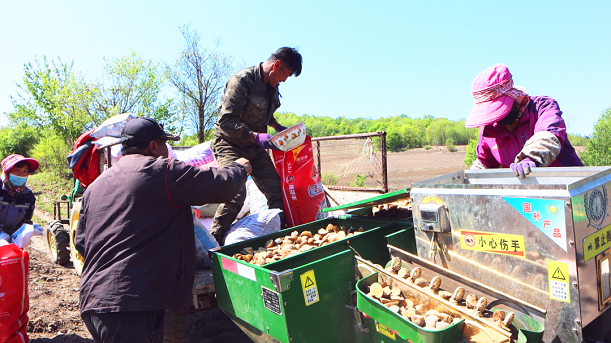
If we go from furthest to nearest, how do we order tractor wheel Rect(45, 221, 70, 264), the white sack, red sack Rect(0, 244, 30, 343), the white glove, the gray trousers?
tractor wheel Rect(45, 221, 70, 264), the white sack, the white glove, red sack Rect(0, 244, 30, 343), the gray trousers

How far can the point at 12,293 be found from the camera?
2717 mm

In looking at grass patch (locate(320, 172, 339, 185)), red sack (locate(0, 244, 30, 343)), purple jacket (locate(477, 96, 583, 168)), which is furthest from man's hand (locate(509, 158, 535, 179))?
grass patch (locate(320, 172, 339, 185))

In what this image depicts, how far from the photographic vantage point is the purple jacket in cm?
245

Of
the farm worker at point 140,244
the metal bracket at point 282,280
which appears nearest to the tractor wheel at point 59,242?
the farm worker at point 140,244

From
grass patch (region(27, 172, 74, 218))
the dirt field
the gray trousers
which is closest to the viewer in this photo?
the gray trousers

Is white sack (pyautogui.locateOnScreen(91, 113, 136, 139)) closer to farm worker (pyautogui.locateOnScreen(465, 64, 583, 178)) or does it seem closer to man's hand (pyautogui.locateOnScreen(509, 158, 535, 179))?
farm worker (pyautogui.locateOnScreen(465, 64, 583, 178))

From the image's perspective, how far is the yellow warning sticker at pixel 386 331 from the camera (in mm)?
1741

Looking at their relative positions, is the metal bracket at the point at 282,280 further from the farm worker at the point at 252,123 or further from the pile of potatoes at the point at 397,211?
the farm worker at the point at 252,123

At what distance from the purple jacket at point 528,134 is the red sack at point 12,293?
10.9 feet


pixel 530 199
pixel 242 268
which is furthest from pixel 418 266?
pixel 242 268

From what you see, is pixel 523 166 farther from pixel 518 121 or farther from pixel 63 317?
pixel 63 317

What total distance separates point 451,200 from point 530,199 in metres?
0.37

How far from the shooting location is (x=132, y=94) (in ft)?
63.3

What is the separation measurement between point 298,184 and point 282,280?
1.86 m
